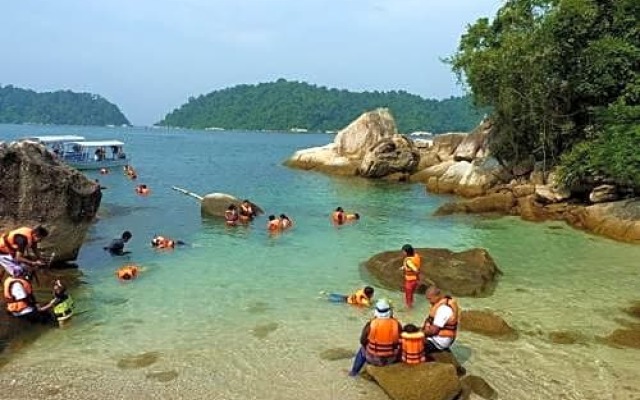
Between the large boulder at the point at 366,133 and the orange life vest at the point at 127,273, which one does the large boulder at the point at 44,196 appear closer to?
the orange life vest at the point at 127,273

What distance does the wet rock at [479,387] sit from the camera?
37.3 feet

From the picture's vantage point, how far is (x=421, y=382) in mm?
10820

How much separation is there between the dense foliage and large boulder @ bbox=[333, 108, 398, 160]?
16.0 metres

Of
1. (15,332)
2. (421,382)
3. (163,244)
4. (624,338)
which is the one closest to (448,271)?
(624,338)

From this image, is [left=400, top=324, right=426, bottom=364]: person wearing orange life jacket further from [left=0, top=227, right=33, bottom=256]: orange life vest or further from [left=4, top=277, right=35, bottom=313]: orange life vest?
[left=0, top=227, right=33, bottom=256]: orange life vest

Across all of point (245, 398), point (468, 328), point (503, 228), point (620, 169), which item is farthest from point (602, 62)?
point (245, 398)

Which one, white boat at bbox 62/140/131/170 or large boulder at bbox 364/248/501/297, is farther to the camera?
white boat at bbox 62/140/131/170

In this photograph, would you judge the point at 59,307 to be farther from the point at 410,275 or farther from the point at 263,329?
the point at 410,275

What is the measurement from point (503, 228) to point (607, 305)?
12.1m

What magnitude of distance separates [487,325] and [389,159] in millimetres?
39078

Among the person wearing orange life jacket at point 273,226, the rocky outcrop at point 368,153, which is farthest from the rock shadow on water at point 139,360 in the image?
the rocky outcrop at point 368,153

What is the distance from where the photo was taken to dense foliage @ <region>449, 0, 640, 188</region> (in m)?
29.6

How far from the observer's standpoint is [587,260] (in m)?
22.4

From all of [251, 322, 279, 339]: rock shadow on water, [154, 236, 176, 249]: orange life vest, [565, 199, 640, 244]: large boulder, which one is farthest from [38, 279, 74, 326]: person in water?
[565, 199, 640, 244]: large boulder
